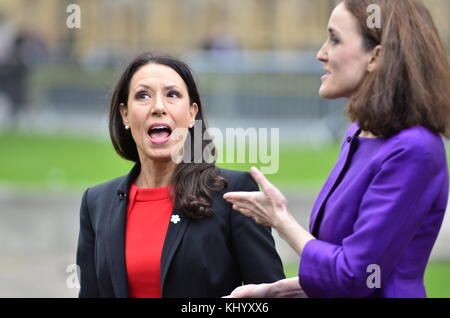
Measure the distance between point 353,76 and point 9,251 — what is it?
24.6 ft

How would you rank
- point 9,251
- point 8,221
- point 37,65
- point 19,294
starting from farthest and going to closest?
point 37,65, point 8,221, point 9,251, point 19,294

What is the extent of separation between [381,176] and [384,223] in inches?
6.3

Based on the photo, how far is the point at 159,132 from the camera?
4152 millimetres

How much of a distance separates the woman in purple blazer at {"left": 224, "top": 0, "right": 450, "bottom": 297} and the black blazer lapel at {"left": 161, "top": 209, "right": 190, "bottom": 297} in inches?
21.3

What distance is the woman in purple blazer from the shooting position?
320 centimetres

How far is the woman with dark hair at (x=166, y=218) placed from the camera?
3.96 m

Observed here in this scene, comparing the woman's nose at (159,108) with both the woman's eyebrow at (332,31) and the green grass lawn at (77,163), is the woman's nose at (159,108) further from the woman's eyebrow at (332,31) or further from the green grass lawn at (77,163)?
the green grass lawn at (77,163)

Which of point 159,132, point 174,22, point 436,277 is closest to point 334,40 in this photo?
point 159,132

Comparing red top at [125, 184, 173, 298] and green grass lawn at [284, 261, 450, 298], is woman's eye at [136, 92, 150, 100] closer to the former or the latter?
red top at [125, 184, 173, 298]

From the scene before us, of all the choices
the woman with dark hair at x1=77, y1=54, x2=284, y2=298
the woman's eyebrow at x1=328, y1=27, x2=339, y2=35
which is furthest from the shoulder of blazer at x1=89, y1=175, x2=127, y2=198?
the woman's eyebrow at x1=328, y1=27, x2=339, y2=35

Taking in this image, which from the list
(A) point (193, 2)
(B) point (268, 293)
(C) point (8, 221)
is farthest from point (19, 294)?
(A) point (193, 2)

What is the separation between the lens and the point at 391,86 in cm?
329
